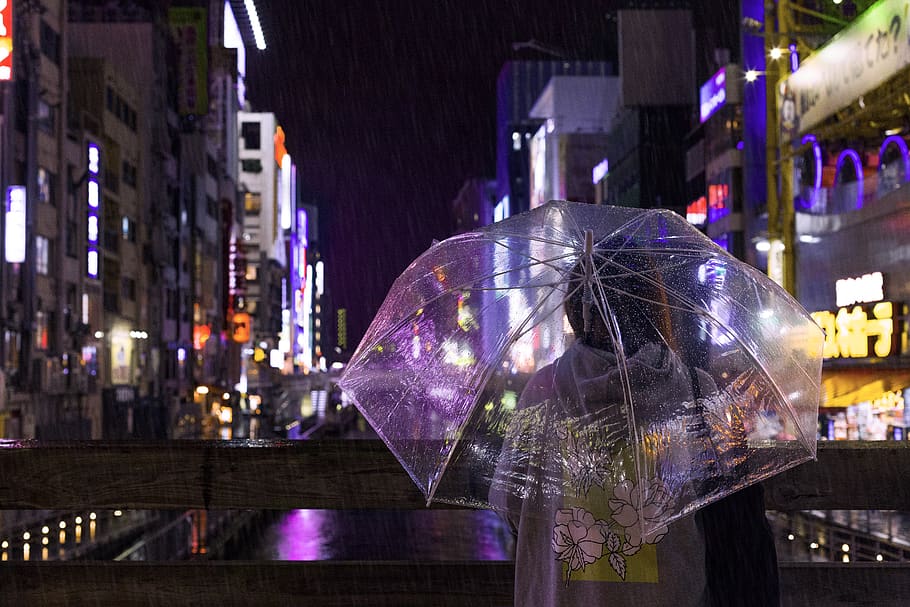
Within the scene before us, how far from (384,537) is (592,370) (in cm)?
2917

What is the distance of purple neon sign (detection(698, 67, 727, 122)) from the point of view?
50312mm

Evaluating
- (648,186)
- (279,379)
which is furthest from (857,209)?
(279,379)

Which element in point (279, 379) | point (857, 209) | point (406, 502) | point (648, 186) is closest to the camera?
point (406, 502)

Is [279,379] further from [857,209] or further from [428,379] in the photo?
[428,379]

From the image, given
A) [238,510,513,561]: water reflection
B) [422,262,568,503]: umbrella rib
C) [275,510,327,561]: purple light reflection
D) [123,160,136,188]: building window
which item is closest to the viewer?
[422,262,568,503]: umbrella rib

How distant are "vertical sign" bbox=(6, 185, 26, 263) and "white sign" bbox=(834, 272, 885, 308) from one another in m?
24.4

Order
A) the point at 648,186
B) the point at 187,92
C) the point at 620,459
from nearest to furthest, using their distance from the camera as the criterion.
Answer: the point at 620,459
the point at 187,92
the point at 648,186

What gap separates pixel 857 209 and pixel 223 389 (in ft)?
159

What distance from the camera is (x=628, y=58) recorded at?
A: 2923 inches

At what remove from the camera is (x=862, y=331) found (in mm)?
28406

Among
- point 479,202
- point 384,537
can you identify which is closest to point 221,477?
point 384,537

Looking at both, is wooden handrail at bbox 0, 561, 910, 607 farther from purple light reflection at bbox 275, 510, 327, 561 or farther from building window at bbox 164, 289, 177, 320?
building window at bbox 164, 289, 177, 320

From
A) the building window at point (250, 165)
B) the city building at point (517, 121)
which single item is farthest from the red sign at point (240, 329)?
the city building at point (517, 121)

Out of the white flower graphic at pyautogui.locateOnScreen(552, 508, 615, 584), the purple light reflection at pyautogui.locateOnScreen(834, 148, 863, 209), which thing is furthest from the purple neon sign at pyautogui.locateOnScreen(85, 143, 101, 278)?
the white flower graphic at pyautogui.locateOnScreen(552, 508, 615, 584)
